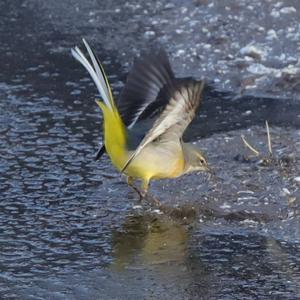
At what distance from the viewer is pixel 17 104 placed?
9.00 metres

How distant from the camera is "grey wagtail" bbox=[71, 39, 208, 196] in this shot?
6.54 metres

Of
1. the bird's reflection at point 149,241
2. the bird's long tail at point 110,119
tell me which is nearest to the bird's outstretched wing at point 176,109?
Answer: the bird's long tail at point 110,119

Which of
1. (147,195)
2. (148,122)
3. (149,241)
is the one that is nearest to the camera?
(149,241)

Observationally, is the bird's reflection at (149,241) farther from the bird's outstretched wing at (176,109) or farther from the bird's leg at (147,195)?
the bird's outstretched wing at (176,109)

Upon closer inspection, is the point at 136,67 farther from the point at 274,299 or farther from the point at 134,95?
the point at 274,299

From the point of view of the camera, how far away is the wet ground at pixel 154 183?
600 cm

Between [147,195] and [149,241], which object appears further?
[147,195]

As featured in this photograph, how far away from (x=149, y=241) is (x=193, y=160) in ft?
2.70

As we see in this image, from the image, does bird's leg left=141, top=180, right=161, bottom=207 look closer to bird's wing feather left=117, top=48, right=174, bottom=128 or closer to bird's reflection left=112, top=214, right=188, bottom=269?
bird's reflection left=112, top=214, right=188, bottom=269

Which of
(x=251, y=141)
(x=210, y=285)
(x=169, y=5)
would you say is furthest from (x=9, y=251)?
(x=169, y=5)

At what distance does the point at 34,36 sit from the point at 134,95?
4.15 meters

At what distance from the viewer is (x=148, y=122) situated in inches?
273

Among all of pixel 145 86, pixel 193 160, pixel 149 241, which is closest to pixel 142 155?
pixel 193 160

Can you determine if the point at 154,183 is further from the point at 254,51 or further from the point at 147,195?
the point at 254,51
